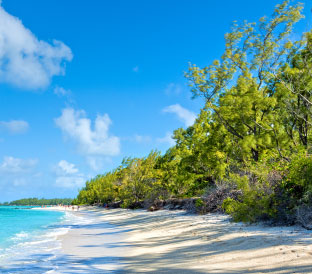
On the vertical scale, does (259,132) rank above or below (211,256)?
above

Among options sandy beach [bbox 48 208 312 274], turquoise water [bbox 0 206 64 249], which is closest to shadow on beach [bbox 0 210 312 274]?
sandy beach [bbox 48 208 312 274]

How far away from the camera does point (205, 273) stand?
710 centimetres

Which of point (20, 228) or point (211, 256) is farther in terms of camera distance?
point (20, 228)

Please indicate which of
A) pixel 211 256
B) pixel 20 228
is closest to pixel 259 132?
pixel 211 256

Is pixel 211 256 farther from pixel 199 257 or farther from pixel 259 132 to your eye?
pixel 259 132

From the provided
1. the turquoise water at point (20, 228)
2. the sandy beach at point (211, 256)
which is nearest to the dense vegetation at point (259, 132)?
the sandy beach at point (211, 256)

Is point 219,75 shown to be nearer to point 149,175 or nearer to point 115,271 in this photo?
point 115,271

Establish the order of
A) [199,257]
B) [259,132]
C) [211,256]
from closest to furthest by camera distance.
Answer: [211,256]
[199,257]
[259,132]

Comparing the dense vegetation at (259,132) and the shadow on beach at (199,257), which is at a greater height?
the dense vegetation at (259,132)

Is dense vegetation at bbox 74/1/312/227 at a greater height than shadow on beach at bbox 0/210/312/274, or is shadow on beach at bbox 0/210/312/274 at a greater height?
dense vegetation at bbox 74/1/312/227

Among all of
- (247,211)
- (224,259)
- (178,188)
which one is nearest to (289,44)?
(247,211)

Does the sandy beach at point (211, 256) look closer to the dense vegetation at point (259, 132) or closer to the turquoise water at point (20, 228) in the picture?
the dense vegetation at point (259, 132)

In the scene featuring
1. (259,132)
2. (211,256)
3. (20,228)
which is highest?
(259,132)

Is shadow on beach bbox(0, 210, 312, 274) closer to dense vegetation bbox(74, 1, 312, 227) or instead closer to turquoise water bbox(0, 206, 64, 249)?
dense vegetation bbox(74, 1, 312, 227)
